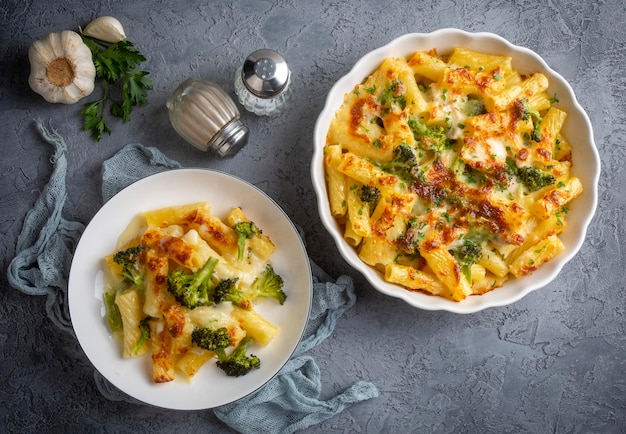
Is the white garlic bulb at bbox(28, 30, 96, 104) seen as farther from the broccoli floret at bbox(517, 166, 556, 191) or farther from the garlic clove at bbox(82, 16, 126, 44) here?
the broccoli floret at bbox(517, 166, 556, 191)

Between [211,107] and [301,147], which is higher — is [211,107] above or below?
above

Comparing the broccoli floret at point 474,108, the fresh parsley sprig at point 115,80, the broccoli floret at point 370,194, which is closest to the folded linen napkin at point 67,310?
the fresh parsley sprig at point 115,80

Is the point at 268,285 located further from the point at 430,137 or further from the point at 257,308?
the point at 430,137

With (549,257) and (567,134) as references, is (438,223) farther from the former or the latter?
(567,134)

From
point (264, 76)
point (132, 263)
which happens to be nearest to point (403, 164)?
point (264, 76)

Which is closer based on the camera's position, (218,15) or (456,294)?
(456,294)

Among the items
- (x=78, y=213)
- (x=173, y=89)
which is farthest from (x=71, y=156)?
(x=173, y=89)
